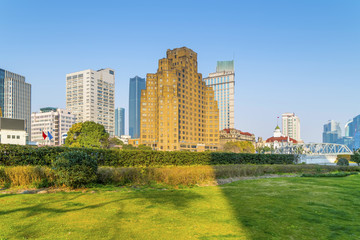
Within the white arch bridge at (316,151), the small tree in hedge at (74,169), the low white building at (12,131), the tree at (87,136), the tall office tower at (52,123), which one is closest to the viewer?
the small tree in hedge at (74,169)

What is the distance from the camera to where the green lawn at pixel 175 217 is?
22.3 ft

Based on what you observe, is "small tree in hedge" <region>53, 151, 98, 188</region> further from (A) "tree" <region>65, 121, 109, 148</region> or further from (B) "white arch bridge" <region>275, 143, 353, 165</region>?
(B) "white arch bridge" <region>275, 143, 353, 165</region>

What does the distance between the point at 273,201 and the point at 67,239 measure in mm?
8437

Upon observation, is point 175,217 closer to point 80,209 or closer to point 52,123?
point 80,209

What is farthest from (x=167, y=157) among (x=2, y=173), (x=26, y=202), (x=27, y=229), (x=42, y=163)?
(x=27, y=229)

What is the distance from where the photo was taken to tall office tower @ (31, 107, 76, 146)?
17975 centimetres

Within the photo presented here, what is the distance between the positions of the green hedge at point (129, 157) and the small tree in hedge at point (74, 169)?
226 centimetres

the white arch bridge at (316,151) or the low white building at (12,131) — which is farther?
the white arch bridge at (316,151)

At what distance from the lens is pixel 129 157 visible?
27328mm

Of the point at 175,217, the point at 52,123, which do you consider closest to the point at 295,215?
the point at 175,217

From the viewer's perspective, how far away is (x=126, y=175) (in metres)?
16.4

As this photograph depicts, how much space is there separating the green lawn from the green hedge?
7.42 meters

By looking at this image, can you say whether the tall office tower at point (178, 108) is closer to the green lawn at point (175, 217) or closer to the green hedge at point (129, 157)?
the green hedge at point (129, 157)

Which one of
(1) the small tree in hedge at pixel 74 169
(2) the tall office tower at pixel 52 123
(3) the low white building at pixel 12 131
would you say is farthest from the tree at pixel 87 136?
(2) the tall office tower at pixel 52 123
